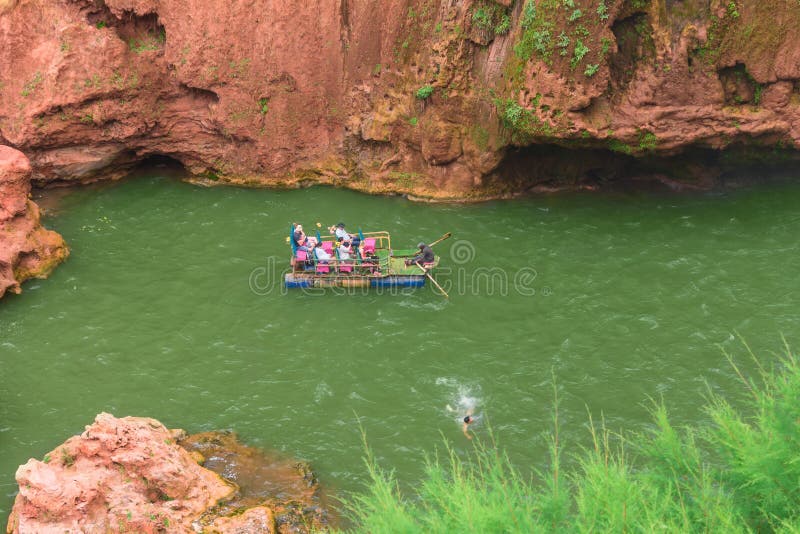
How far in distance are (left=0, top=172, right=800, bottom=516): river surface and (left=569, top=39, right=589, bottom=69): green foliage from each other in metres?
5.46

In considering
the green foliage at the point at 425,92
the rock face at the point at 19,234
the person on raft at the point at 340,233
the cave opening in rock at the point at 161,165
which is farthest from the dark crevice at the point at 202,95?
the person on raft at the point at 340,233

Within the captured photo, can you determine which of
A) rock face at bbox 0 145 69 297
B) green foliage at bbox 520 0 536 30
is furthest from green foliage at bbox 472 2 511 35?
rock face at bbox 0 145 69 297

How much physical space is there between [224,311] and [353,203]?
7.42 metres

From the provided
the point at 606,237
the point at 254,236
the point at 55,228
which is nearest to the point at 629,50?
the point at 606,237

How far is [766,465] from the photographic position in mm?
9375

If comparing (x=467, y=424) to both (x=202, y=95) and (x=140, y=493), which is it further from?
(x=202, y=95)

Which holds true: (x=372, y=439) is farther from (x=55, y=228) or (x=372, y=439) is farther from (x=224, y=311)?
(x=55, y=228)

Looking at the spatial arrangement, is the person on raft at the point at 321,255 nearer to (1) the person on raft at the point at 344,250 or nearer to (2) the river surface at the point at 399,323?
(1) the person on raft at the point at 344,250

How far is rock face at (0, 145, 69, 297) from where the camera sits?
73.0 ft

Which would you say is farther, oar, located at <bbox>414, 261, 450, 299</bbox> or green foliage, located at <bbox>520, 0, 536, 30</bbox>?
green foliage, located at <bbox>520, 0, 536, 30</bbox>

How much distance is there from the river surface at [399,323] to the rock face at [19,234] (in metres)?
0.64

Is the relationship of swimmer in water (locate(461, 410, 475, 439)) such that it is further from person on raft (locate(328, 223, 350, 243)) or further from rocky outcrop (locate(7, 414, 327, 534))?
person on raft (locate(328, 223, 350, 243))

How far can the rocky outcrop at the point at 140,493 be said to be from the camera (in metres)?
14.3

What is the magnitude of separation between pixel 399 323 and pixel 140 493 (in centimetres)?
885
